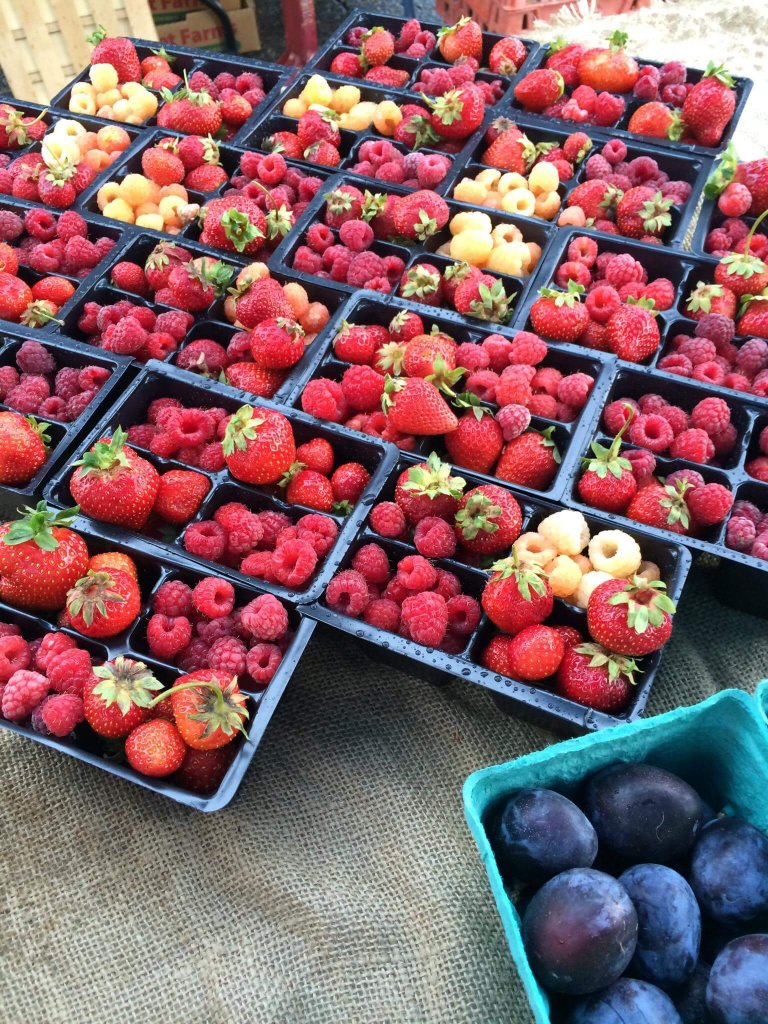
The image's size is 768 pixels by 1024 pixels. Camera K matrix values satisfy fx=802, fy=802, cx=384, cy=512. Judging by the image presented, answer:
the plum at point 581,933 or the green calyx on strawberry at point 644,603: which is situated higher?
the green calyx on strawberry at point 644,603

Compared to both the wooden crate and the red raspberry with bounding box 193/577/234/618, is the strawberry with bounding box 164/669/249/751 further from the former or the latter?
the wooden crate

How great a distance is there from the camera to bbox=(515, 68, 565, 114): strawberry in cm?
228

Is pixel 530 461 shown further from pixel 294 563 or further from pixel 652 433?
pixel 294 563

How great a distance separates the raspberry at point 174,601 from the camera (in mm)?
1364

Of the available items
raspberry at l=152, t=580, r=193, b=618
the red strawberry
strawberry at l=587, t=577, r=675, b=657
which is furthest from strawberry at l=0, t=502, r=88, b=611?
strawberry at l=587, t=577, r=675, b=657

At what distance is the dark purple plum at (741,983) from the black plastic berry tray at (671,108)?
197cm

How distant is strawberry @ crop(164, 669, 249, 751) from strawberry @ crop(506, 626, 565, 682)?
0.44 m

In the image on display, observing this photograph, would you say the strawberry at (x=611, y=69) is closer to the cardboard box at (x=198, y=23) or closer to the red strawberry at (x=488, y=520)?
the red strawberry at (x=488, y=520)

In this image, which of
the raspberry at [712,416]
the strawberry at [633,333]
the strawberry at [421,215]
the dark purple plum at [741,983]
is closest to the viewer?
the dark purple plum at [741,983]

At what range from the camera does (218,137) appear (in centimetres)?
237

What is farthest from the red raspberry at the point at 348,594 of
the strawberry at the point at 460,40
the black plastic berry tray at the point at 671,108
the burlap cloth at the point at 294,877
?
the strawberry at the point at 460,40

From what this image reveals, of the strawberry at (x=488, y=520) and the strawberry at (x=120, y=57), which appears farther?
the strawberry at (x=120, y=57)

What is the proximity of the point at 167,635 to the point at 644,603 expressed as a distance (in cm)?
77

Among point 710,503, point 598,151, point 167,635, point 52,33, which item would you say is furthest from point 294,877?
point 52,33
